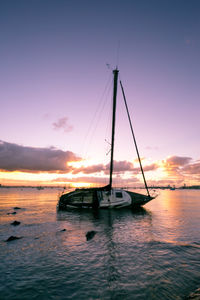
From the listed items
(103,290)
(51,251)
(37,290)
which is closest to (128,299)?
(103,290)

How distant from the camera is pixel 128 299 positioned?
821 cm

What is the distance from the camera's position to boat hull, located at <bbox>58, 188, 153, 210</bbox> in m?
39.3

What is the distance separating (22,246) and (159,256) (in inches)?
482

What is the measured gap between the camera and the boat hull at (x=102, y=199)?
39.3 m

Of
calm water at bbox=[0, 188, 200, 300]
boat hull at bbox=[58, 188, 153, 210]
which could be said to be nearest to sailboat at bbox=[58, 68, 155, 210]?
boat hull at bbox=[58, 188, 153, 210]

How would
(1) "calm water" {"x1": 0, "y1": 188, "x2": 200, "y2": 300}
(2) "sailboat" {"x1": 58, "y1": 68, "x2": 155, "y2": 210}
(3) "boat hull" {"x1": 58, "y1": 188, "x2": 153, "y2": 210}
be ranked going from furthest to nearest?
(3) "boat hull" {"x1": 58, "y1": 188, "x2": 153, "y2": 210}
(2) "sailboat" {"x1": 58, "y1": 68, "x2": 155, "y2": 210}
(1) "calm water" {"x1": 0, "y1": 188, "x2": 200, "y2": 300}

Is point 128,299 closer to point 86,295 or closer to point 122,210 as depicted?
point 86,295

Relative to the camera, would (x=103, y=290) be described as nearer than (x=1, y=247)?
Yes

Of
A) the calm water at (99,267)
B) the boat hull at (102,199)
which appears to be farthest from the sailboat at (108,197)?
the calm water at (99,267)

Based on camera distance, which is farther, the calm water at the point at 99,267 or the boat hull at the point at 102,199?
the boat hull at the point at 102,199

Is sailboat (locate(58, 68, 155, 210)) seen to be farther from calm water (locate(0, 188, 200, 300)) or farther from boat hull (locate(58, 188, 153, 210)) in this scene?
calm water (locate(0, 188, 200, 300))

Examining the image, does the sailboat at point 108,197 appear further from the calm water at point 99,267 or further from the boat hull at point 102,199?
the calm water at point 99,267

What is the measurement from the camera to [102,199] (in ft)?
129

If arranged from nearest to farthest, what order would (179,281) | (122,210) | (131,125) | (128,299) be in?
1. (128,299)
2. (179,281)
3. (131,125)
4. (122,210)
